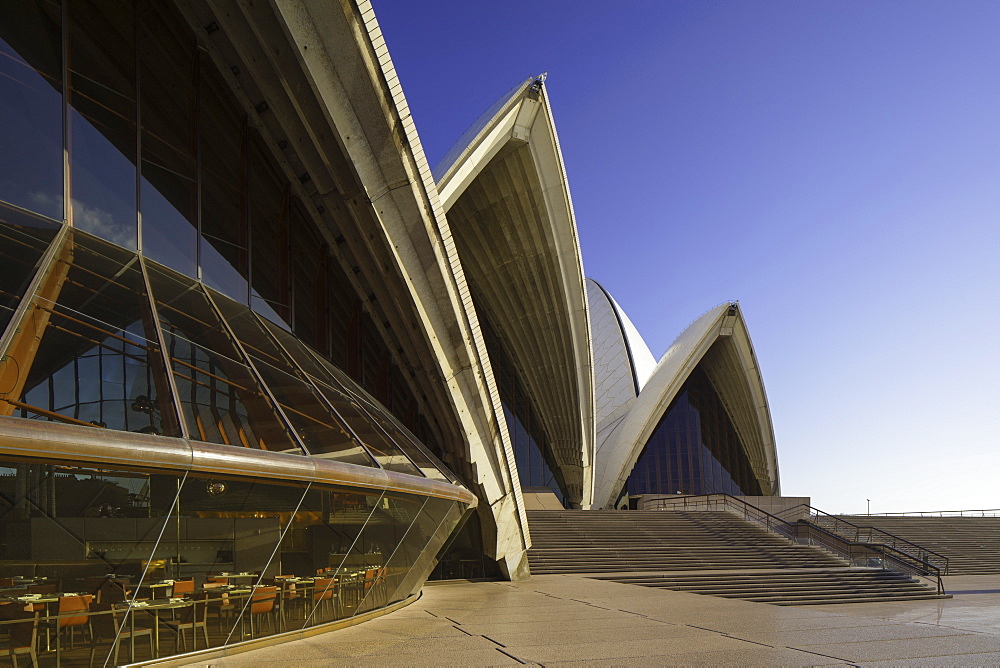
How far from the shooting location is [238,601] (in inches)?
345

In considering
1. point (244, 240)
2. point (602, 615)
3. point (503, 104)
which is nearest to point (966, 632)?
point (602, 615)

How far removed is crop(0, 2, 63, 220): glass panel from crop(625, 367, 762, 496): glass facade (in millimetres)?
33123

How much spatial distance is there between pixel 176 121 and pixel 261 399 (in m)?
5.47

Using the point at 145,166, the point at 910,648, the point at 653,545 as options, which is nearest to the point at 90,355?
the point at 145,166

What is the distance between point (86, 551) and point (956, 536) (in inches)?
1164

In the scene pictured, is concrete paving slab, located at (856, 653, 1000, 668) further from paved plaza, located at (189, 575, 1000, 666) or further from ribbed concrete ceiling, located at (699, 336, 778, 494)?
ribbed concrete ceiling, located at (699, 336, 778, 494)

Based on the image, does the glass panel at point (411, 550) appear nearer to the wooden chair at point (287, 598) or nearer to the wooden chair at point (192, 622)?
the wooden chair at point (287, 598)

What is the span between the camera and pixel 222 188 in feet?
44.8

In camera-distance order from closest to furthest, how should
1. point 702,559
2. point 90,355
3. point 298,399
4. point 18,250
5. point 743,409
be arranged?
→ point 90,355
point 18,250
point 298,399
point 702,559
point 743,409

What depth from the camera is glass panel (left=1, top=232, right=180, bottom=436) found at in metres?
7.34

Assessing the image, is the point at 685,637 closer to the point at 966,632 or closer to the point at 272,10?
the point at 966,632

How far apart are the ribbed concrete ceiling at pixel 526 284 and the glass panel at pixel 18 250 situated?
14945 mm

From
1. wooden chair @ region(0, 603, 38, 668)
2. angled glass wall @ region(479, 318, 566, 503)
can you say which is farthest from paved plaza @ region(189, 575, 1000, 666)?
angled glass wall @ region(479, 318, 566, 503)

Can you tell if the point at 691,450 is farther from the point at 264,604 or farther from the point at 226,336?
the point at 264,604
